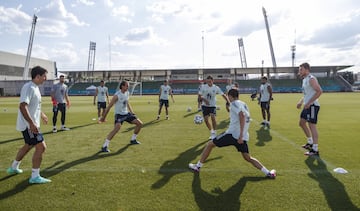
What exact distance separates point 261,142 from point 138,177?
15.3 ft

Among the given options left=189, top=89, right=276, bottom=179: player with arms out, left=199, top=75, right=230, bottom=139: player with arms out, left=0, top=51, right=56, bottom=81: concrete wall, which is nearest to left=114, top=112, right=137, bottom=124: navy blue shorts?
left=199, top=75, right=230, bottom=139: player with arms out

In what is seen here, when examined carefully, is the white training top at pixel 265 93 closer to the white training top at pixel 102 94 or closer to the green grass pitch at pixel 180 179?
the green grass pitch at pixel 180 179

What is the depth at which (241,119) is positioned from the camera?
186 inches

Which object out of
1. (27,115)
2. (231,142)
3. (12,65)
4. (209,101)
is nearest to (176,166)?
(231,142)

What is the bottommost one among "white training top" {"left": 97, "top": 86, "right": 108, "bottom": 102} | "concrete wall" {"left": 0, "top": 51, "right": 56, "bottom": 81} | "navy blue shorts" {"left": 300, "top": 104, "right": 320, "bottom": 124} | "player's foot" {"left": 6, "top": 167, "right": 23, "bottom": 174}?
"player's foot" {"left": 6, "top": 167, "right": 23, "bottom": 174}

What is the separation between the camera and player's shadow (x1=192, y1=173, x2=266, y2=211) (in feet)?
12.9

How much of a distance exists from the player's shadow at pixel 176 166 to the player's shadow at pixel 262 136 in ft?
6.85

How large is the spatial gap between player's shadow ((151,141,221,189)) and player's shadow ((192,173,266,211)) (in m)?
0.60

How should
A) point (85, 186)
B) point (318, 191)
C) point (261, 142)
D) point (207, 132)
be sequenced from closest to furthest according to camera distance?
point (318, 191), point (85, 186), point (261, 142), point (207, 132)

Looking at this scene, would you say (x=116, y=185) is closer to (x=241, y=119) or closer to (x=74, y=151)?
(x=241, y=119)

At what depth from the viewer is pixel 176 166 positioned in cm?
591

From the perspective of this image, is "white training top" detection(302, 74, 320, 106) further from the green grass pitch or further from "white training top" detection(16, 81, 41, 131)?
"white training top" detection(16, 81, 41, 131)

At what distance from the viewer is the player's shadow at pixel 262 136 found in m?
8.35

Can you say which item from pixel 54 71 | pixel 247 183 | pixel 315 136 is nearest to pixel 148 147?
pixel 247 183
